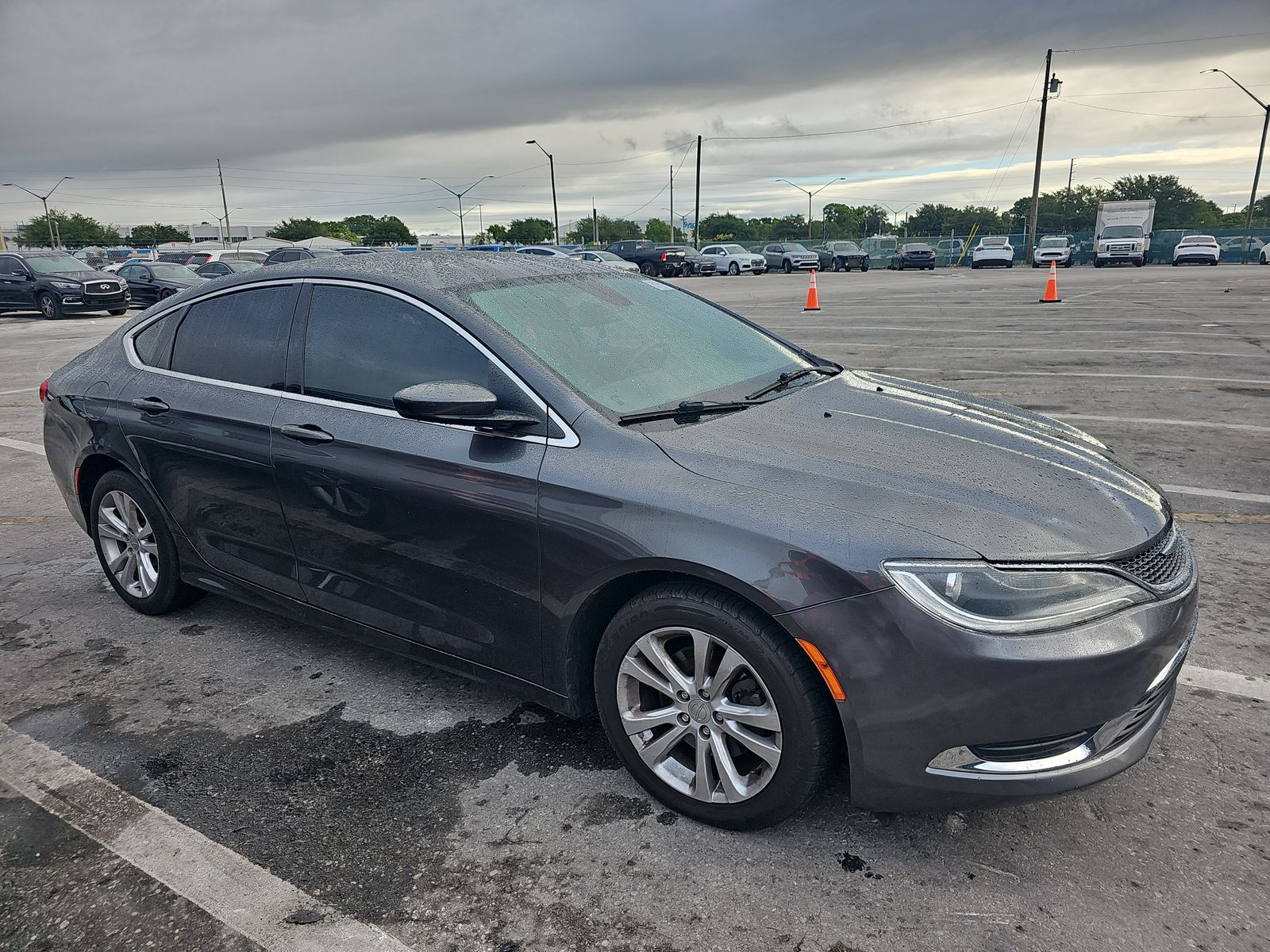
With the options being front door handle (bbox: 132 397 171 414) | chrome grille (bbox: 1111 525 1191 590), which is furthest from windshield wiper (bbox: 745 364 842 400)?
front door handle (bbox: 132 397 171 414)

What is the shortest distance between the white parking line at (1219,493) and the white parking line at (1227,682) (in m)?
2.41

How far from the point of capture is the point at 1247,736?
2980mm

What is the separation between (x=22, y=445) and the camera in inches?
311

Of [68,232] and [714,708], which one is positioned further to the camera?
[68,232]

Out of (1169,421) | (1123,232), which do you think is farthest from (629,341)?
(1123,232)

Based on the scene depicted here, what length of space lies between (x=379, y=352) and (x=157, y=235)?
135 meters

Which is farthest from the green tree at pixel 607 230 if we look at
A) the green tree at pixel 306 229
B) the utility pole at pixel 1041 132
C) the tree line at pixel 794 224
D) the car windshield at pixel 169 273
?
the car windshield at pixel 169 273

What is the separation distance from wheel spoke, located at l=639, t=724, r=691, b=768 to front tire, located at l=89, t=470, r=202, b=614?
250 cm

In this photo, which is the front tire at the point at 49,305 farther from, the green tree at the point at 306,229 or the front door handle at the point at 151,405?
the green tree at the point at 306,229

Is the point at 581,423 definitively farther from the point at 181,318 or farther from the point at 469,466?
the point at 181,318

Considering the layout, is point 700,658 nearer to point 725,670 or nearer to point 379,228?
point 725,670

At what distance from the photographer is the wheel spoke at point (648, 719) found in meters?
2.62

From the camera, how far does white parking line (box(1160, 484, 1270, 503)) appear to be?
5348mm

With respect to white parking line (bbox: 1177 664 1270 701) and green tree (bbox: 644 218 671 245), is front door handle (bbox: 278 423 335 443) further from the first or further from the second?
green tree (bbox: 644 218 671 245)
